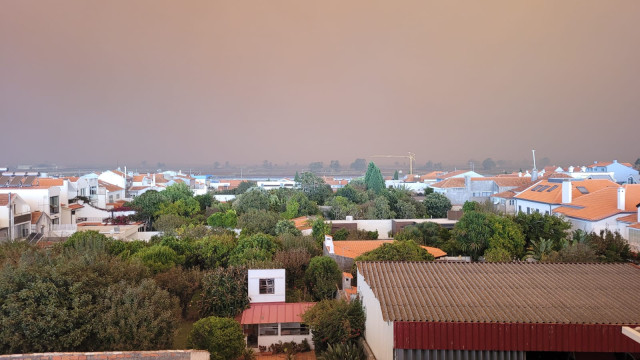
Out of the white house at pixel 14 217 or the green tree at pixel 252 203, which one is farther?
the green tree at pixel 252 203

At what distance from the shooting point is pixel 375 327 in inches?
400

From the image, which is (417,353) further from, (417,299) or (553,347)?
(553,347)

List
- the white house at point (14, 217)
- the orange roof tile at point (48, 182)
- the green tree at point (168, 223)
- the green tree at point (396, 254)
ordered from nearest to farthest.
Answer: the green tree at point (396, 254)
the white house at point (14, 217)
the green tree at point (168, 223)
the orange roof tile at point (48, 182)

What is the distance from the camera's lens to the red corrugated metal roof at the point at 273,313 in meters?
14.3

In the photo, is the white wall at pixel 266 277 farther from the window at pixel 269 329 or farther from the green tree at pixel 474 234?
the green tree at pixel 474 234

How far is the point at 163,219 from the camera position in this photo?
111 feet

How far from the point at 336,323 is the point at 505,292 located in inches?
175

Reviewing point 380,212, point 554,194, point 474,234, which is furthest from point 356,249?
point 554,194

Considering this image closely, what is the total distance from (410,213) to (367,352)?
2692 centimetres

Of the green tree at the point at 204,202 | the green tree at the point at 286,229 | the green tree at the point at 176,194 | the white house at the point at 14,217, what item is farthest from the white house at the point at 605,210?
the green tree at the point at 176,194

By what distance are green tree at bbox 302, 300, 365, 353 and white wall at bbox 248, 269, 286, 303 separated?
3612mm

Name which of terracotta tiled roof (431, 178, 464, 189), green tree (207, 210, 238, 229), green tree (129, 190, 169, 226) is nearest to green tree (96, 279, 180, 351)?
green tree (207, 210, 238, 229)

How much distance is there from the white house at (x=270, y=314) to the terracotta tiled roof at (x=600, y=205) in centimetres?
1755

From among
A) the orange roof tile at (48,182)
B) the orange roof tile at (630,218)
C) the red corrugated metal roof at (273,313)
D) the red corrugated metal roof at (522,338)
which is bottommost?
the red corrugated metal roof at (273,313)
